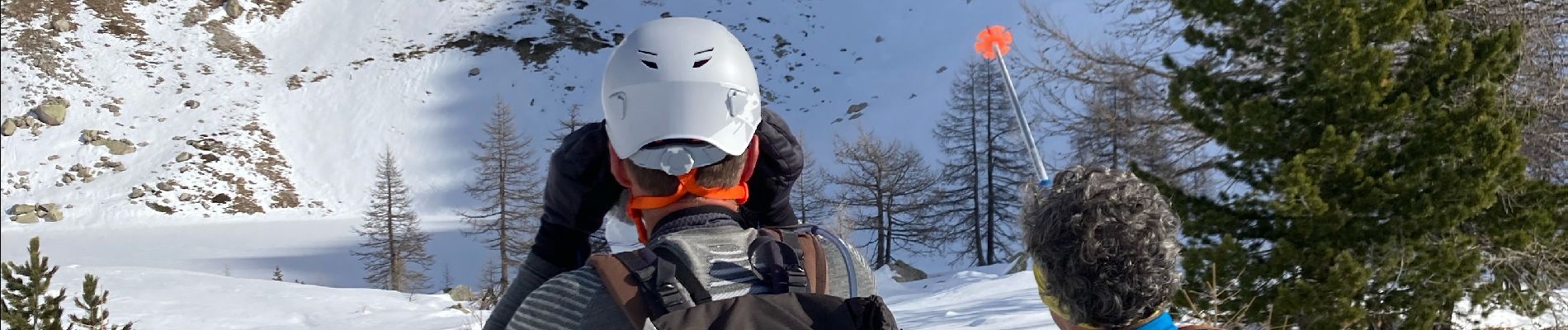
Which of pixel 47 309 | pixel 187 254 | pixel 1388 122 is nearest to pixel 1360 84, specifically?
pixel 1388 122

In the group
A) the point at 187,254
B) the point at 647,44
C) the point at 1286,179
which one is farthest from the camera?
the point at 187,254

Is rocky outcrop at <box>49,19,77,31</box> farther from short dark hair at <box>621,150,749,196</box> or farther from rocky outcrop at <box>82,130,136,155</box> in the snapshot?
short dark hair at <box>621,150,749,196</box>

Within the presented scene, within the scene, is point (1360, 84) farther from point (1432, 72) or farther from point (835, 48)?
point (835, 48)

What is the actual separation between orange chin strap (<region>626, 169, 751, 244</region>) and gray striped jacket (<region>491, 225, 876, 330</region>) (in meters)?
0.12

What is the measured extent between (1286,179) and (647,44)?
18.3 feet

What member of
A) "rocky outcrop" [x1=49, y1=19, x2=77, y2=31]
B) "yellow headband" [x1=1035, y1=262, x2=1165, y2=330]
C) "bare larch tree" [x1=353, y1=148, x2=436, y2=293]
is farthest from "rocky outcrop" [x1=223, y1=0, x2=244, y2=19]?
"yellow headband" [x1=1035, y1=262, x2=1165, y2=330]

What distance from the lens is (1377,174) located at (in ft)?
20.7

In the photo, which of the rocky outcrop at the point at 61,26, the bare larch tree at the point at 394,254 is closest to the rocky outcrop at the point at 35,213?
the bare larch tree at the point at 394,254

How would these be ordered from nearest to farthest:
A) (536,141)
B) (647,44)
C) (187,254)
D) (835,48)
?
(647,44) → (187,254) → (536,141) → (835,48)

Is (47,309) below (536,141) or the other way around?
below

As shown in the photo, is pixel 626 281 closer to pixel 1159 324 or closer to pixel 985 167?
pixel 1159 324

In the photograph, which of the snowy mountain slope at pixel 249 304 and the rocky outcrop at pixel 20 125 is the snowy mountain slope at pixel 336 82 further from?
the snowy mountain slope at pixel 249 304

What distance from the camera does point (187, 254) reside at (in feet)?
78.9

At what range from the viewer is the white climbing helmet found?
1.75 m
